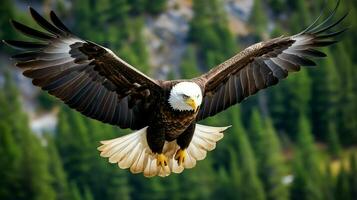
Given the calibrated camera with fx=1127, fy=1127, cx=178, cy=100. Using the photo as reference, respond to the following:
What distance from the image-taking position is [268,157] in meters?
56.6

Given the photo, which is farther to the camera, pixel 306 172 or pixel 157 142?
pixel 306 172

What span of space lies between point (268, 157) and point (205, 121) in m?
4.46

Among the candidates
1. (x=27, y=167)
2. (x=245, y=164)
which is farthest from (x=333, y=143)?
(x=27, y=167)

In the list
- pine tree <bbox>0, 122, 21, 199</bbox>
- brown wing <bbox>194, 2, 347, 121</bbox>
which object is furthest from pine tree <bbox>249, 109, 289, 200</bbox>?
brown wing <bbox>194, 2, 347, 121</bbox>

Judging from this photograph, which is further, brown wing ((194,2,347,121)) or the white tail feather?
brown wing ((194,2,347,121))

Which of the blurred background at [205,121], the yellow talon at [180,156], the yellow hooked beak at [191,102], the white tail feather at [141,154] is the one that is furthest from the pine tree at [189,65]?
the yellow hooked beak at [191,102]

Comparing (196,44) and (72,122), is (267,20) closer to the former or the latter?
(196,44)

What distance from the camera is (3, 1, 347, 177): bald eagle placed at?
1363cm

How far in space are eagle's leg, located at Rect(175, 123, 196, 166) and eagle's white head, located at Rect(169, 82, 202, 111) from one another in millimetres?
774

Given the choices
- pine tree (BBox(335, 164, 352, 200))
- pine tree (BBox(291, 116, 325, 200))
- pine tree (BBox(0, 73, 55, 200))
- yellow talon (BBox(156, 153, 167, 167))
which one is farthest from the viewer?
pine tree (BBox(0, 73, 55, 200))

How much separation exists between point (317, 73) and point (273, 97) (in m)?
3.07

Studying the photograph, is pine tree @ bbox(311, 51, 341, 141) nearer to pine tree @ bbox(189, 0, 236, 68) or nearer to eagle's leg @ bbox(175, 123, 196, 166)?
pine tree @ bbox(189, 0, 236, 68)

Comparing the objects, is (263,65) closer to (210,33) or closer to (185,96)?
(185,96)

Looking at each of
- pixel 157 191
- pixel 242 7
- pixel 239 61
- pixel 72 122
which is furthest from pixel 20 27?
pixel 242 7
